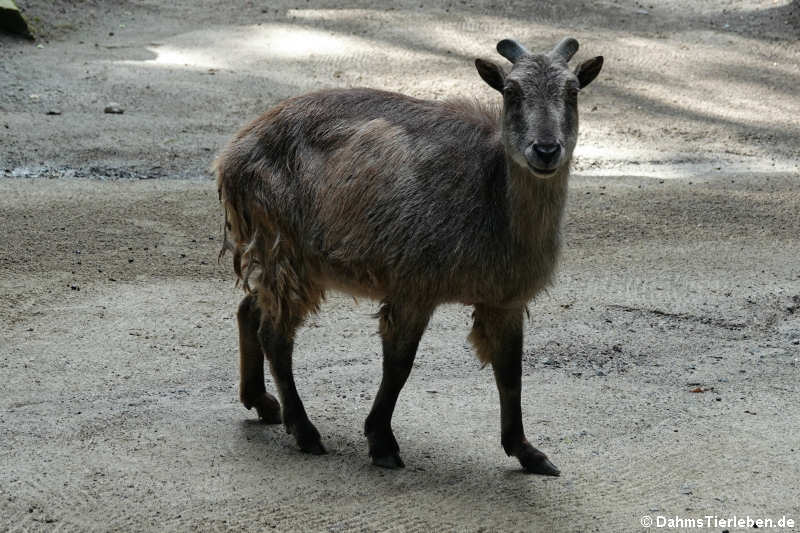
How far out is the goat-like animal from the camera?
475 cm

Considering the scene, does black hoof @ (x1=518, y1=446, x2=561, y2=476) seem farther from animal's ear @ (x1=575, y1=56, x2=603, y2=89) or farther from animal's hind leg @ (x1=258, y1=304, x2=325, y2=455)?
animal's ear @ (x1=575, y1=56, x2=603, y2=89)

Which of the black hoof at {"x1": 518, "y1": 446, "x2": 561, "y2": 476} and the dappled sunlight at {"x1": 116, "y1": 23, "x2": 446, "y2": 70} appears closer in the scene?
the black hoof at {"x1": 518, "y1": 446, "x2": 561, "y2": 476}

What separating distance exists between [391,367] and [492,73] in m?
1.47

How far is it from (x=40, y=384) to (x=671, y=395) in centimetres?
363

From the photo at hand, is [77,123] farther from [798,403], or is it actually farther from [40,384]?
[798,403]

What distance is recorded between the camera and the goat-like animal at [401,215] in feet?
15.6

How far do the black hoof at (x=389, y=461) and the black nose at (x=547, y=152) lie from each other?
1650 mm

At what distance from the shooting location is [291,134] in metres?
5.35

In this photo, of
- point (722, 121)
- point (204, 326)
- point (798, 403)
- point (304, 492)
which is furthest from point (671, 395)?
point (722, 121)

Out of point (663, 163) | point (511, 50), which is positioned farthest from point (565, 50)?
point (663, 163)

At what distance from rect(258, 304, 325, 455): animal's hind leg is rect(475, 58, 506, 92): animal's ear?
157cm

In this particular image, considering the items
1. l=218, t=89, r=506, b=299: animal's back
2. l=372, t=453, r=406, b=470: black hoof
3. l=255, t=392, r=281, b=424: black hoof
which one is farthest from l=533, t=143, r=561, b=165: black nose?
l=255, t=392, r=281, b=424: black hoof

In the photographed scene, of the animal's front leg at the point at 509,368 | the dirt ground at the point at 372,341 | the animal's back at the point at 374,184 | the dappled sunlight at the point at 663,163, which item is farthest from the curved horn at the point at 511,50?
the dappled sunlight at the point at 663,163

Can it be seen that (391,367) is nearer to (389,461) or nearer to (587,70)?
(389,461)
